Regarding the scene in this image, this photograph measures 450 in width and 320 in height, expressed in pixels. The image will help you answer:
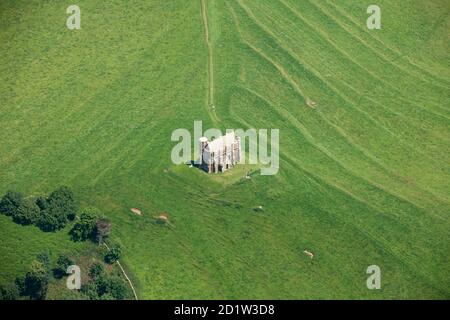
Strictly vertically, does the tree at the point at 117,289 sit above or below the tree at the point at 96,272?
below

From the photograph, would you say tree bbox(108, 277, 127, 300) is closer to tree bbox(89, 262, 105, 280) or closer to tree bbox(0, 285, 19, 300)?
tree bbox(89, 262, 105, 280)

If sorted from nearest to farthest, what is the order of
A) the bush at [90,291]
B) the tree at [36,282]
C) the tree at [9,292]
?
the tree at [9,292] < the tree at [36,282] < the bush at [90,291]

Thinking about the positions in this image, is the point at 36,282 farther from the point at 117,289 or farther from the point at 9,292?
the point at 117,289

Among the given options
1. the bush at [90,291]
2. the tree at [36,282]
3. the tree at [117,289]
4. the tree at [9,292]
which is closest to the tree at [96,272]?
the bush at [90,291]

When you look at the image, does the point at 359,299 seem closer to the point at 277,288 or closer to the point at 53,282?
the point at 277,288

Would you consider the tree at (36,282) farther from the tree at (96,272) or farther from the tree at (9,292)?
the tree at (96,272)

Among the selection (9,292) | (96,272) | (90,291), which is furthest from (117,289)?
(9,292)

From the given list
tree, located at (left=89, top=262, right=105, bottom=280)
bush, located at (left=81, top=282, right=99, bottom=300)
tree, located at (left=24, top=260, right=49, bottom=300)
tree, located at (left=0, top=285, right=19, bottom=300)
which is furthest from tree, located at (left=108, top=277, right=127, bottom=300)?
tree, located at (left=0, top=285, right=19, bottom=300)

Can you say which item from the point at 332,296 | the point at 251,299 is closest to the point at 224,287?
the point at 251,299

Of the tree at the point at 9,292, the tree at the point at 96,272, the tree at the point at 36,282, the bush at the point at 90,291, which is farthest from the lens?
the tree at the point at 96,272
